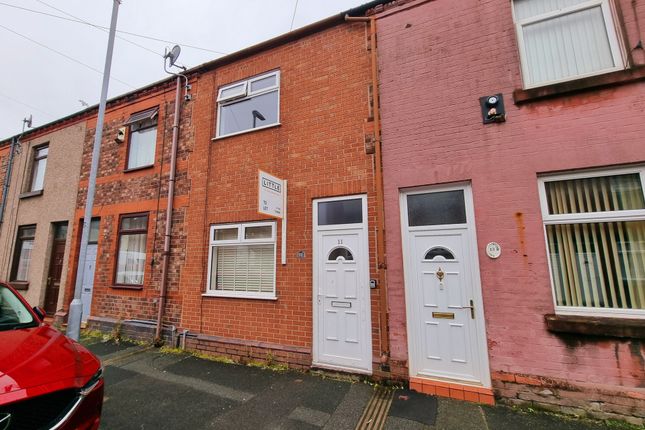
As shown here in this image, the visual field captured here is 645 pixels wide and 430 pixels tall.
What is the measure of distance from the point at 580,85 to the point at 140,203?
30.0 feet

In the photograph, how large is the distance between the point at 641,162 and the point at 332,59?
4.94 metres

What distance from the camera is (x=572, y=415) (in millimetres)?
3639

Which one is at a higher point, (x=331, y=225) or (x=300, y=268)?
(x=331, y=225)

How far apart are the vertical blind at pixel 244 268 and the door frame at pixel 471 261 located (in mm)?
2564

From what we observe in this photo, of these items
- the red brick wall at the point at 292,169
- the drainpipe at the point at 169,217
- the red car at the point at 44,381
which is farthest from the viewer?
the drainpipe at the point at 169,217

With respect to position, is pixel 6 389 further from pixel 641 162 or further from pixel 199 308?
pixel 641 162

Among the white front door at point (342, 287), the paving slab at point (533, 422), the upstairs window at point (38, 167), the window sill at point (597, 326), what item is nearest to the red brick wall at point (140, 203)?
the upstairs window at point (38, 167)

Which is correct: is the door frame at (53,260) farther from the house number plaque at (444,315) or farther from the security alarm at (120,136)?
the house number plaque at (444,315)

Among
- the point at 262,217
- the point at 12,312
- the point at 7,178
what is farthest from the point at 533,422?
the point at 7,178

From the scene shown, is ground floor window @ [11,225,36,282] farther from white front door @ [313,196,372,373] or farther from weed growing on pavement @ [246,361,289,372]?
white front door @ [313,196,372,373]

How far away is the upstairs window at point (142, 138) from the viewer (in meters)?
8.36

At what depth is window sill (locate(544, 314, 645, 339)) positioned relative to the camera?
3510 millimetres

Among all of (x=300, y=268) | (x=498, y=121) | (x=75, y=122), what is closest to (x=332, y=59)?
(x=498, y=121)

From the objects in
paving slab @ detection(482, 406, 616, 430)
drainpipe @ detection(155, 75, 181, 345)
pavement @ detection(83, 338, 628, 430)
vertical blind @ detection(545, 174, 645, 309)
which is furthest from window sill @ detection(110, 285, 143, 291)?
vertical blind @ detection(545, 174, 645, 309)
